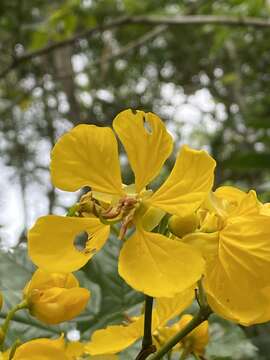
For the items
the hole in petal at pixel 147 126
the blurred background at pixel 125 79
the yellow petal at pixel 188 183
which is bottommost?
the blurred background at pixel 125 79

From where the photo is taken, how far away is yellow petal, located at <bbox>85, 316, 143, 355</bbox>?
2.34 feet

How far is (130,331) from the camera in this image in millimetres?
735

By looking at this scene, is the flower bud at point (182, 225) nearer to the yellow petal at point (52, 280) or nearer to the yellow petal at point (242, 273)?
the yellow petal at point (242, 273)

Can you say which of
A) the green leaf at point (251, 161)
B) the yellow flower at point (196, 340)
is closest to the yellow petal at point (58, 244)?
the yellow flower at point (196, 340)

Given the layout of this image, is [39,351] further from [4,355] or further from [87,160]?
[87,160]

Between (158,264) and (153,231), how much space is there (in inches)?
1.8

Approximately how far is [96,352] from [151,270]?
0.18 metres

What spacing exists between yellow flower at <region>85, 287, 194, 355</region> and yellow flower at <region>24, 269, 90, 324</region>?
0.08 meters

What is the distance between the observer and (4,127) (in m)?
4.75

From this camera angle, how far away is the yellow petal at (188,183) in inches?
22.5

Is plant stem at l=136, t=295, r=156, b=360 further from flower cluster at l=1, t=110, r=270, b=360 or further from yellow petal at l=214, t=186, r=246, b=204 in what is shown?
yellow petal at l=214, t=186, r=246, b=204

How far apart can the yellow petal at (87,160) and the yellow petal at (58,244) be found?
0.12 ft

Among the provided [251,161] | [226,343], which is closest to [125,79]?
[251,161]

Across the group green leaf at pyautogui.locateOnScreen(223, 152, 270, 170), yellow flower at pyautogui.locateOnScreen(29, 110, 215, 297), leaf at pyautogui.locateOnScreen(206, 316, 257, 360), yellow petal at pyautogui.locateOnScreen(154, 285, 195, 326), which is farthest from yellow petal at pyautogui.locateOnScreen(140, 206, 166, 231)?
green leaf at pyautogui.locateOnScreen(223, 152, 270, 170)
